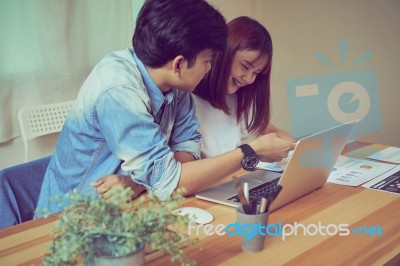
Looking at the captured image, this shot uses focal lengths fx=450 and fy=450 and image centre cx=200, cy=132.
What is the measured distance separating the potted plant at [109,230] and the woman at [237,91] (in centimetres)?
81

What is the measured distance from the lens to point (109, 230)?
68cm

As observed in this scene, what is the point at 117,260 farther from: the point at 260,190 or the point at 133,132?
the point at 260,190

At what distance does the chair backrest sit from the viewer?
1.31m

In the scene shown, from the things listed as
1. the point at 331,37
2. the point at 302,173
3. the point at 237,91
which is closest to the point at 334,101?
the point at 302,173

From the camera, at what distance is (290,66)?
3453 millimetres

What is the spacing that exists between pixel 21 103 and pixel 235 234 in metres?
1.66

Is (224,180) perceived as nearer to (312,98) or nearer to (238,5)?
(312,98)

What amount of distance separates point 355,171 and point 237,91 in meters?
0.59

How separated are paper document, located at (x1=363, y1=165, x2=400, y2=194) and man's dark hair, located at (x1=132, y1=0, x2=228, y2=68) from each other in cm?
64

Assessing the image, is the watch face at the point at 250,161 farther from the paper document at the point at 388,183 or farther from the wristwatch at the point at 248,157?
the paper document at the point at 388,183

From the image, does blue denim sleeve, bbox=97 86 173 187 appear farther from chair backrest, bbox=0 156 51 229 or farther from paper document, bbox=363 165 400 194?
paper document, bbox=363 165 400 194

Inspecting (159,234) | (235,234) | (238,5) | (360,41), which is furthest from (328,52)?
(159,234)

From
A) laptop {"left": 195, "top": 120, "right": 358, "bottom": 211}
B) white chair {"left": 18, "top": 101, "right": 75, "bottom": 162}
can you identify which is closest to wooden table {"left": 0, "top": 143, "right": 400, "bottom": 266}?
laptop {"left": 195, "top": 120, "right": 358, "bottom": 211}

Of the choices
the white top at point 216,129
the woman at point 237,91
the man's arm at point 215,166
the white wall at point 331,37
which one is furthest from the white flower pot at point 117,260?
the white wall at point 331,37
